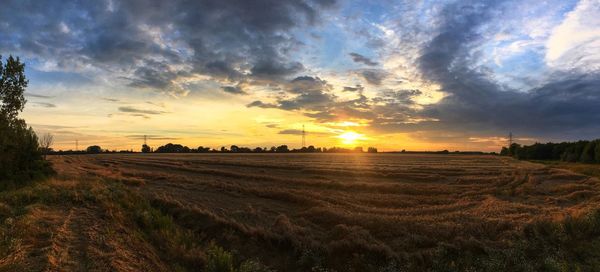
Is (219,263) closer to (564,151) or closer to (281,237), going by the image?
(281,237)

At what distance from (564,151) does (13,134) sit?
12264cm

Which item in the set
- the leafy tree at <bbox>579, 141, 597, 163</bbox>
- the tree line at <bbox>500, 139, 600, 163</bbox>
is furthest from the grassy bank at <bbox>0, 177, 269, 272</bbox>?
the leafy tree at <bbox>579, 141, 597, 163</bbox>

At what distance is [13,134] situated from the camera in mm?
30172

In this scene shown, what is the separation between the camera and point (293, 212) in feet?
71.5

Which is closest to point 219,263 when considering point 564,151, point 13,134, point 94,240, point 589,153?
point 94,240

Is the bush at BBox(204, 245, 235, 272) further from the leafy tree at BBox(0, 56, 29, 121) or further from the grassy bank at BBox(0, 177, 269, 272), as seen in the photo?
the leafy tree at BBox(0, 56, 29, 121)

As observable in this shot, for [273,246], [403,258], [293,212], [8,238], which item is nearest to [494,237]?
[403,258]

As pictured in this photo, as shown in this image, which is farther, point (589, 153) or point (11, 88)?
point (589, 153)

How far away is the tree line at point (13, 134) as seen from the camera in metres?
28.6

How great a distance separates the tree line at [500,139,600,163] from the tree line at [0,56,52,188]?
320 ft

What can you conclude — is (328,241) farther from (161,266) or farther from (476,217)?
(476,217)

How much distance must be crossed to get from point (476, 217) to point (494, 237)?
329 centimetres

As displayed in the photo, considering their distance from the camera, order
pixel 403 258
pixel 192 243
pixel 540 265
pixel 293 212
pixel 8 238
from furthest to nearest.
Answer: pixel 293 212
pixel 192 243
pixel 403 258
pixel 540 265
pixel 8 238

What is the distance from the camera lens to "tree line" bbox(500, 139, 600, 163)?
79.8 m
